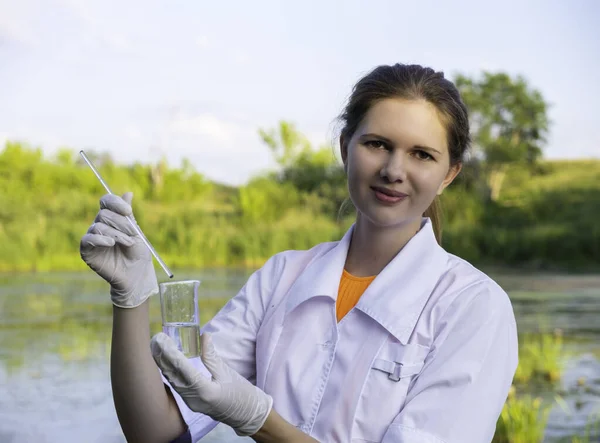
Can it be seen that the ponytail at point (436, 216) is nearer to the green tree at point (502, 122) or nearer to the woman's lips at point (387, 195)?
the woman's lips at point (387, 195)

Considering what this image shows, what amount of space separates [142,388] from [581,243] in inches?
439

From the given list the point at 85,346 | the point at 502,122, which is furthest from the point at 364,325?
the point at 502,122

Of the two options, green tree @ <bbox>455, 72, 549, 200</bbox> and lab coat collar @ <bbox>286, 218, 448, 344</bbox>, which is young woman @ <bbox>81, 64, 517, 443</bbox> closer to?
lab coat collar @ <bbox>286, 218, 448, 344</bbox>

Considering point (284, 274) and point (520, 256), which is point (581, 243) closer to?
point (520, 256)

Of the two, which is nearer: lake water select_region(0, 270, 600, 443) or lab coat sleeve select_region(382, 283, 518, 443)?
lab coat sleeve select_region(382, 283, 518, 443)

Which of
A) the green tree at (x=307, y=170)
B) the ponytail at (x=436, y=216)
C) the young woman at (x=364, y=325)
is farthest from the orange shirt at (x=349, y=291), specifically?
the green tree at (x=307, y=170)

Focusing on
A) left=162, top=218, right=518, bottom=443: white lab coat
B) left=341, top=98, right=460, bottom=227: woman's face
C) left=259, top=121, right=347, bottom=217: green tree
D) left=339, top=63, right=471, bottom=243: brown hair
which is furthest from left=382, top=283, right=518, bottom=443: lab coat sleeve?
left=259, top=121, right=347, bottom=217: green tree

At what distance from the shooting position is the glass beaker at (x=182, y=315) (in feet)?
4.21

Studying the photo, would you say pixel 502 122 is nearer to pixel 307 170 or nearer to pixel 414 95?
pixel 307 170

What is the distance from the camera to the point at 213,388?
4.11ft

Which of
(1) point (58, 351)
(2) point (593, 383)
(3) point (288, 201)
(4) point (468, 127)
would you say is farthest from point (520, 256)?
(4) point (468, 127)

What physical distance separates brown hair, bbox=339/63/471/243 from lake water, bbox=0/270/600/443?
4.01 m

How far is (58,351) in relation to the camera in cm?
797

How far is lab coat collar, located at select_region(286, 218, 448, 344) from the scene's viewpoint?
1.47 metres
